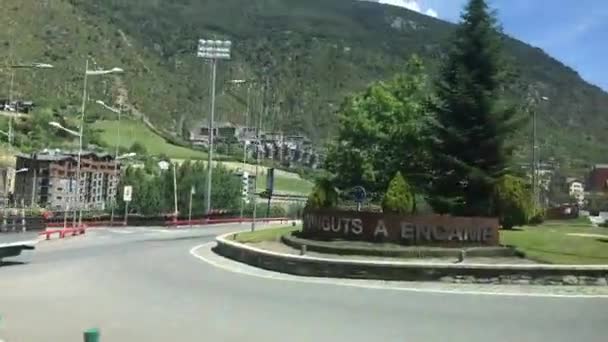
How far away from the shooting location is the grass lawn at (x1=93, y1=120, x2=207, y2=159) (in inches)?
5207

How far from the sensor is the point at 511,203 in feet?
104

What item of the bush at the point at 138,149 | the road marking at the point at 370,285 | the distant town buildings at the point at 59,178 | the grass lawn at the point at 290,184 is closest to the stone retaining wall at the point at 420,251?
the road marking at the point at 370,285

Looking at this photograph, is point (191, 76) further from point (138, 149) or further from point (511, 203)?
point (511, 203)

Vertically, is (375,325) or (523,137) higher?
(523,137)

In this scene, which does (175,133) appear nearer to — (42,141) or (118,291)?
(42,141)

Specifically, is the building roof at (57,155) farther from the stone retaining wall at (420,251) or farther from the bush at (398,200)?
the stone retaining wall at (420,251)

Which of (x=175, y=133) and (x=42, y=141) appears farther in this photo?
(x=175, y=133)

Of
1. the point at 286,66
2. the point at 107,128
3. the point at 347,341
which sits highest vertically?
the point at 286,66

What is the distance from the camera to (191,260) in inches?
1085

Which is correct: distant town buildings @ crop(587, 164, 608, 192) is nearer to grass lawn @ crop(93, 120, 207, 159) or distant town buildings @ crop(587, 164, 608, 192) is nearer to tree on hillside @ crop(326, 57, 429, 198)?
grass lawn @ crop(93, 120, 207, 159)

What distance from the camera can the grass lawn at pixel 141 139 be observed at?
13225cm

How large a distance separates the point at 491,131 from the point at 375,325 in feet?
72.6

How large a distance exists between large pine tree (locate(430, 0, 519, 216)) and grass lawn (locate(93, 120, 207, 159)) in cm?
9708

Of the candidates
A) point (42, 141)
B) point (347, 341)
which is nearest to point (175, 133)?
point (42, 141)
